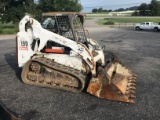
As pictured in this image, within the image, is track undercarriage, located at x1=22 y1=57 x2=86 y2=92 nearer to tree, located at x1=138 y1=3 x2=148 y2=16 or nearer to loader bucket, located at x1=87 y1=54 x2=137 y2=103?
loader bucket, located at x1=87 y1=54 x2=137 y2=103

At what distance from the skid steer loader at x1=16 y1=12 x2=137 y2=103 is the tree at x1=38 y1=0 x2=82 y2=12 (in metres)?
25.9

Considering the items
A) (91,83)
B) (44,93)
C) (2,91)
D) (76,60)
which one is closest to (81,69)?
(76,60)

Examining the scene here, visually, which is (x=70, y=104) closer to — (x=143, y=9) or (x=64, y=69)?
(x=64, y=69)

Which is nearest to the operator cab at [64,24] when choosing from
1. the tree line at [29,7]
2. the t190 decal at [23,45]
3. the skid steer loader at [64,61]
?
the skid steer loader at [64,61]

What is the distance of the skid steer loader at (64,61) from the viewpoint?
24.1ft

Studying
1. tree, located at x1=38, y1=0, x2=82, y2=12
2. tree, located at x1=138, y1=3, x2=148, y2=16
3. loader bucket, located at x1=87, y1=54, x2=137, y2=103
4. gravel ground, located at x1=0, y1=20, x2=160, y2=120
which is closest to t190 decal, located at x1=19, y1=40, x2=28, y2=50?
gravel ground, located at x1=0, y1=20, x2=160, y2=120

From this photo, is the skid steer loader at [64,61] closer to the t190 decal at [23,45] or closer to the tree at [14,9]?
the t190 decal at [23,45]

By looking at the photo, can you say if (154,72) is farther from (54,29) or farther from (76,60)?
(54,29)

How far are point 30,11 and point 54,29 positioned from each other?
1040 inches

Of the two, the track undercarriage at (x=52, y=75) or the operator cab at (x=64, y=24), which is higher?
the operator cab at (x=64, y=24)

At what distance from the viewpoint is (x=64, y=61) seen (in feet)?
26.6

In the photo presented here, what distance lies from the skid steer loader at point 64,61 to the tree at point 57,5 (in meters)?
25.9

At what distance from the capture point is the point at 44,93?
762 cm

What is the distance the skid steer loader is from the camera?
24.1ft
